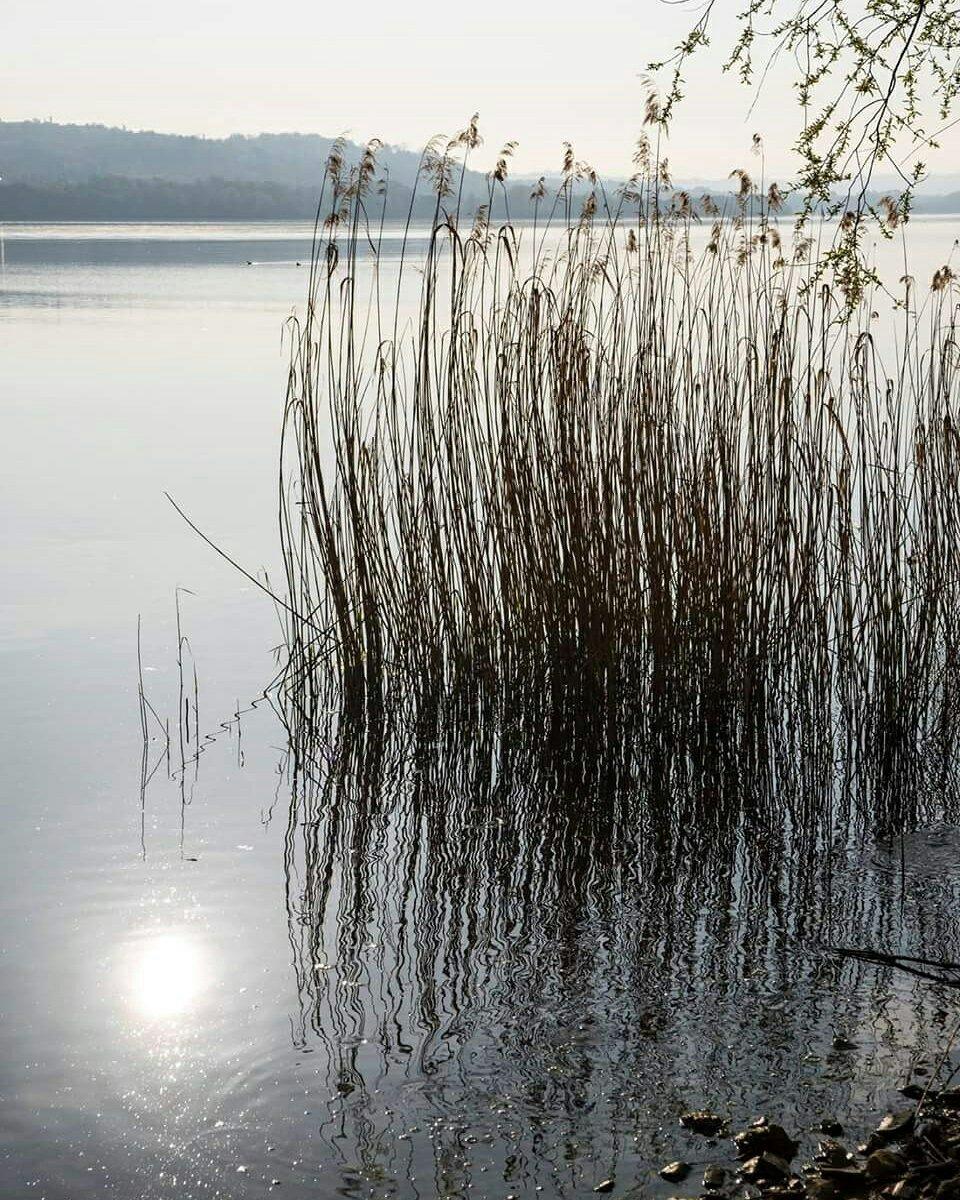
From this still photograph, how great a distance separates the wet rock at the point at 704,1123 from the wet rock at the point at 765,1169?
126mm

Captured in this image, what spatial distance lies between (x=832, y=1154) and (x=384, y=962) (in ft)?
3.46

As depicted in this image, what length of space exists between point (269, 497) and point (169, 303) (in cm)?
1321

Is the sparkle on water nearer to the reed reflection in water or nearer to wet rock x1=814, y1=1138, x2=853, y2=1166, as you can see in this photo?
the reed reflection in water

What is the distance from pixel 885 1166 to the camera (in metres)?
2.02

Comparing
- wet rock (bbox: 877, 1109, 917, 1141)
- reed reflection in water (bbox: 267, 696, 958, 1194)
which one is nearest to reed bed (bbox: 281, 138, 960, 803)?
reed reflection in water (bbox: 267, 696, 958, 1194)

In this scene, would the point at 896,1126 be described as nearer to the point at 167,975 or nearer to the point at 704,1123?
the point at 704,1123

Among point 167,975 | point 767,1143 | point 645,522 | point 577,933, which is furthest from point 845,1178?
point 645,522

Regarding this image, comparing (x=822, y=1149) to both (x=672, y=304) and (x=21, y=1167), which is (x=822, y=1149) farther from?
(x=672, y=304)

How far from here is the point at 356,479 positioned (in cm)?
420

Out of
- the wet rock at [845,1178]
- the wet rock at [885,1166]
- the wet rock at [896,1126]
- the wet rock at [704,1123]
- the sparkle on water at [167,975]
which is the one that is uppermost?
the wet rock at [885,1166]

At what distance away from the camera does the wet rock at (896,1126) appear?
2178mm

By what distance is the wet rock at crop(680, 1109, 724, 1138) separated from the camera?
2.25 meters

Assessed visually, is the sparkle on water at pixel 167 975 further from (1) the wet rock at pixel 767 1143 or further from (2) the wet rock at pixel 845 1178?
(2) the wet rock at pixel 845 1178

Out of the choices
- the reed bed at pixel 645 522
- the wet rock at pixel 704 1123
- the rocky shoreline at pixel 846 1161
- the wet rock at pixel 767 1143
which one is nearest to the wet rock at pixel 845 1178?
the rocky shoreline at pixel 846 1161
